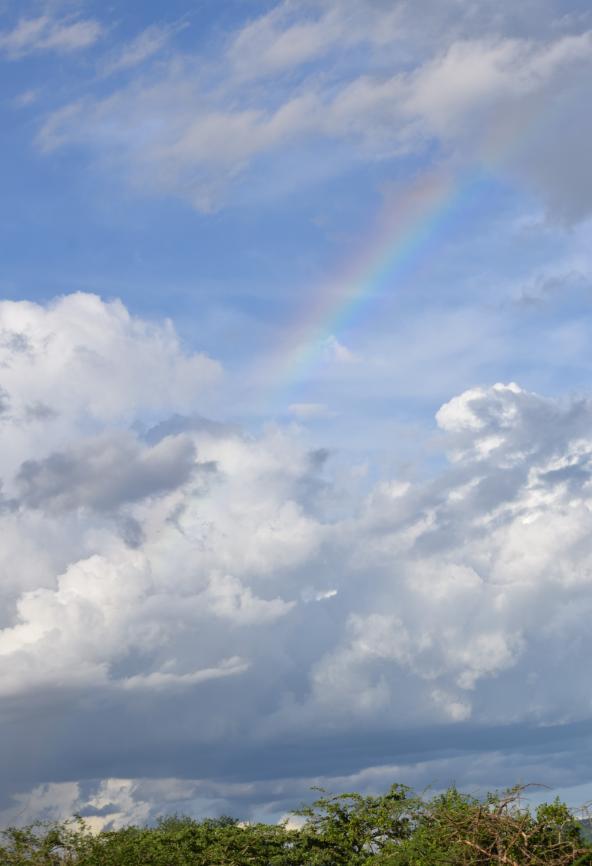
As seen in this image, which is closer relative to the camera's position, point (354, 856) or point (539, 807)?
point (539, 807)

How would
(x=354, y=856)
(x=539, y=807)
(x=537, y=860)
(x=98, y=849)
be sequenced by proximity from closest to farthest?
1. (x=537, y=860)
2. (x=539, y=807)
3. (x=98, y=849)
4. (x=354, y=856)

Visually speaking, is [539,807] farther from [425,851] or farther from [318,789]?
[318,789]

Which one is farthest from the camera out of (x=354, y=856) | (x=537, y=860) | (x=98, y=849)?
(x=354, y=856)

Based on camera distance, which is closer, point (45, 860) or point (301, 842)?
point (45, 860)

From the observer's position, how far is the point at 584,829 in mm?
43250

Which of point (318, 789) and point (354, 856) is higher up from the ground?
point (318, 789)

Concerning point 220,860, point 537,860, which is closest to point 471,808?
point 537,860

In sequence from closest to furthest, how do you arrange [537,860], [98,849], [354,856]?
[537,860] < [98,849] < [354,856]

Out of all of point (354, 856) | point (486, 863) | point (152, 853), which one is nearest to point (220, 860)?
point (152, 853)

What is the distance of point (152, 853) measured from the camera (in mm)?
48719

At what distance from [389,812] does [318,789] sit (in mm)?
4135

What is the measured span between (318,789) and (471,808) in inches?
476

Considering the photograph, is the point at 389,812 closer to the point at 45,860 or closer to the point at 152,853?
the point at 152,853

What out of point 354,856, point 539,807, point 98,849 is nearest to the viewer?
point 539,807
